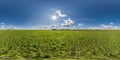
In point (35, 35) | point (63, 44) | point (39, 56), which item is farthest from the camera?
point (35, 35)

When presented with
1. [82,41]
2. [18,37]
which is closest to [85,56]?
[82,41]

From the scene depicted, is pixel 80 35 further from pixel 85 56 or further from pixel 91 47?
pixel 85 56

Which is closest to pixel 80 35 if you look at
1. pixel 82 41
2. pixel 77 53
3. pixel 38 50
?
pixel 82 41

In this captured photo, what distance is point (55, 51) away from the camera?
44.4 feet

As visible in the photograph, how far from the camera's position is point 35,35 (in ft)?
51.4

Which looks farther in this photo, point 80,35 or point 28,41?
point 80,35

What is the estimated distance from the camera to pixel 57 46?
46.3ft

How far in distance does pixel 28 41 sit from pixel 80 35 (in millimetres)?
4476

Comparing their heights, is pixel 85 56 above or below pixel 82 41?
below

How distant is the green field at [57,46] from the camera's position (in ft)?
42.7

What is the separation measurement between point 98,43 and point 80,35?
2162mm

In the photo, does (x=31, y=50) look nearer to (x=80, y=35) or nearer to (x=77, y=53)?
(x=77, y=53)

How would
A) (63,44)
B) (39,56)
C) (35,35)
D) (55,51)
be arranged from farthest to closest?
(35,35) → (63,44) → (55,51) → (39,56)

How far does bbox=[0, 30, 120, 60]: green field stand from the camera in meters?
13.0
